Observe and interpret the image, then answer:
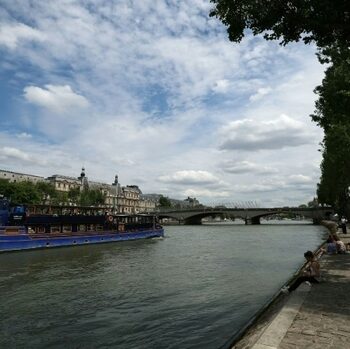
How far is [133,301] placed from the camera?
754 inches

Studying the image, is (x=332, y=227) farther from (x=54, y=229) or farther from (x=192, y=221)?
(x=192, y=221)

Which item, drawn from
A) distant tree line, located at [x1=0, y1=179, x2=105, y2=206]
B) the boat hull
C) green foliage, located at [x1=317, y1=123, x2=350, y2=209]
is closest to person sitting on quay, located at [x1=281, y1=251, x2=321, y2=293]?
green foliage, located at [x1=317, y1=123, x2=350, y2=209]

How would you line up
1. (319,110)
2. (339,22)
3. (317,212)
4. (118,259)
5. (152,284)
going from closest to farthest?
1. (339,22)
2. (152,284)
3. (319,110)
4. (118,259)
5. (317,212)

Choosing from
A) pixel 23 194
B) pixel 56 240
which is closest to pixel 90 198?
pixel 23 194

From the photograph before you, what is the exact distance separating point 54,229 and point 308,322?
155 feet

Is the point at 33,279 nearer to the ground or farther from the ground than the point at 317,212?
nearer to the ground

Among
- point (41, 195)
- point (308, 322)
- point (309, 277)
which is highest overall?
point (41, 195)

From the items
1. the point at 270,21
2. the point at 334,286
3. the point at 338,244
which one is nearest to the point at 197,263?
the point at 338,244

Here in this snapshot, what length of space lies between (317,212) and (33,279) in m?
118

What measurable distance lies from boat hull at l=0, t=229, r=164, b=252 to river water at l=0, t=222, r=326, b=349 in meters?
11.2

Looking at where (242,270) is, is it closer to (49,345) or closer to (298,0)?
(49,345)

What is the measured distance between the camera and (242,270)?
29.1 metres

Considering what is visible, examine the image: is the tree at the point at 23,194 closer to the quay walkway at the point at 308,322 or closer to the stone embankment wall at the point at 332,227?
the stone embankment wall at the point at 332,227

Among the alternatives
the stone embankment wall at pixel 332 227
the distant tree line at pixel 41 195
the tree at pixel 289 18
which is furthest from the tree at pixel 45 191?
the tree at pixel 289 18
